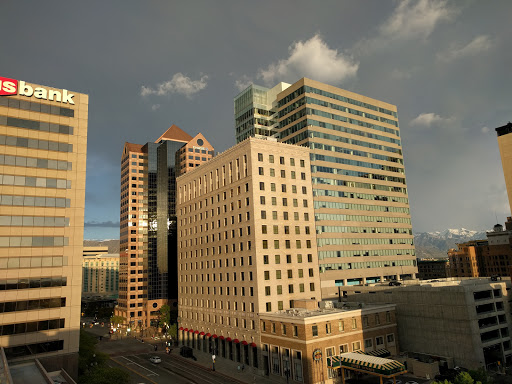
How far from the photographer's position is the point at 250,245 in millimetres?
80562

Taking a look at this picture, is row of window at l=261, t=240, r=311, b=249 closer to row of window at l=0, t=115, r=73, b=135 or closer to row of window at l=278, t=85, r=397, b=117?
row of window at l=0, t=115, r=73, b=135

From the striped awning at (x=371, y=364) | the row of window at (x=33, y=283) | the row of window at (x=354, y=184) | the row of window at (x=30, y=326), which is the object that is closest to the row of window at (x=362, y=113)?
the row of window at (x=354, y=184)

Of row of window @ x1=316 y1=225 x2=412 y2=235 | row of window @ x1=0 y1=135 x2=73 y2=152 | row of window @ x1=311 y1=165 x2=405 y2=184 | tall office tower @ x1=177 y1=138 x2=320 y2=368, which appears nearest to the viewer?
row of window @ x1=0 y1=135 x2=73 y2=152

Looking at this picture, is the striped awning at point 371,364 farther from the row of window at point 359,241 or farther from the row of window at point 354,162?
the row of window at point 354,162

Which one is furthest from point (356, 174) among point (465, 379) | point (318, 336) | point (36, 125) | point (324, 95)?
point (36, 125)

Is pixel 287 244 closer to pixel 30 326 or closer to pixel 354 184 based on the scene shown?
pixel 354 184

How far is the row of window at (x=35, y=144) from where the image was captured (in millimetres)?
61978

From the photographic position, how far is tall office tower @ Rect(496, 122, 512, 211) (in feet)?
419

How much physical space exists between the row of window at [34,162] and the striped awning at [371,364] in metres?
60.1

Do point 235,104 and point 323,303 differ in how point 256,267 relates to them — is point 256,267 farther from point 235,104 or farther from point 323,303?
point 235,104

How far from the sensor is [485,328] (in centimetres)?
6812

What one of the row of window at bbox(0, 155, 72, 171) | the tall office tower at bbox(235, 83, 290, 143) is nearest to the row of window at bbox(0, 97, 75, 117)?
the row of window at bbox(0, 155, 72, 171)

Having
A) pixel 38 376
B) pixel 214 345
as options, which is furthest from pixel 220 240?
pixel 38 376

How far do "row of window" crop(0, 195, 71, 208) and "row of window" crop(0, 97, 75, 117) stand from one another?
52.9ft
